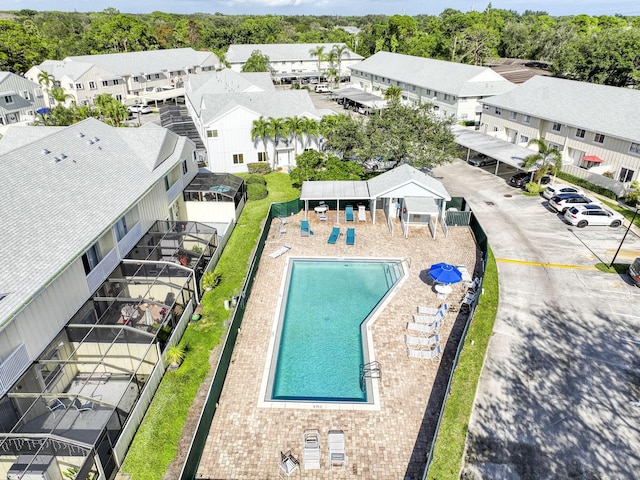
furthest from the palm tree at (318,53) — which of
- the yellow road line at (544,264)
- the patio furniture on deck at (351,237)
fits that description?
the yellow road line at (544,264)

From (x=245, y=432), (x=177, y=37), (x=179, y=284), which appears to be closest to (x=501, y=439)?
(x=245, y=432)

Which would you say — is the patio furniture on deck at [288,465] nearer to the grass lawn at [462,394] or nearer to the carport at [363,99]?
the grass lawn at [462,394]

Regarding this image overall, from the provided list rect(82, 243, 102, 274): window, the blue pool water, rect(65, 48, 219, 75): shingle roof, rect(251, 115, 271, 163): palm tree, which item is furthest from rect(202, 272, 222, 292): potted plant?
rect(65, 48, 219, 75): shingle roof

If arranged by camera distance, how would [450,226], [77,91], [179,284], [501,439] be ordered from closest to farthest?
[501,439] → [179,284] → [450,226] → [77,91]

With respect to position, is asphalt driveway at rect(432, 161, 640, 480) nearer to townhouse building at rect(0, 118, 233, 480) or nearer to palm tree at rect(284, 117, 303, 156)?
townhouse building at rect(0, 118, 233, 480)

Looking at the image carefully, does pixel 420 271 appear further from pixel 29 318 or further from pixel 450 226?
pixel 29 318
